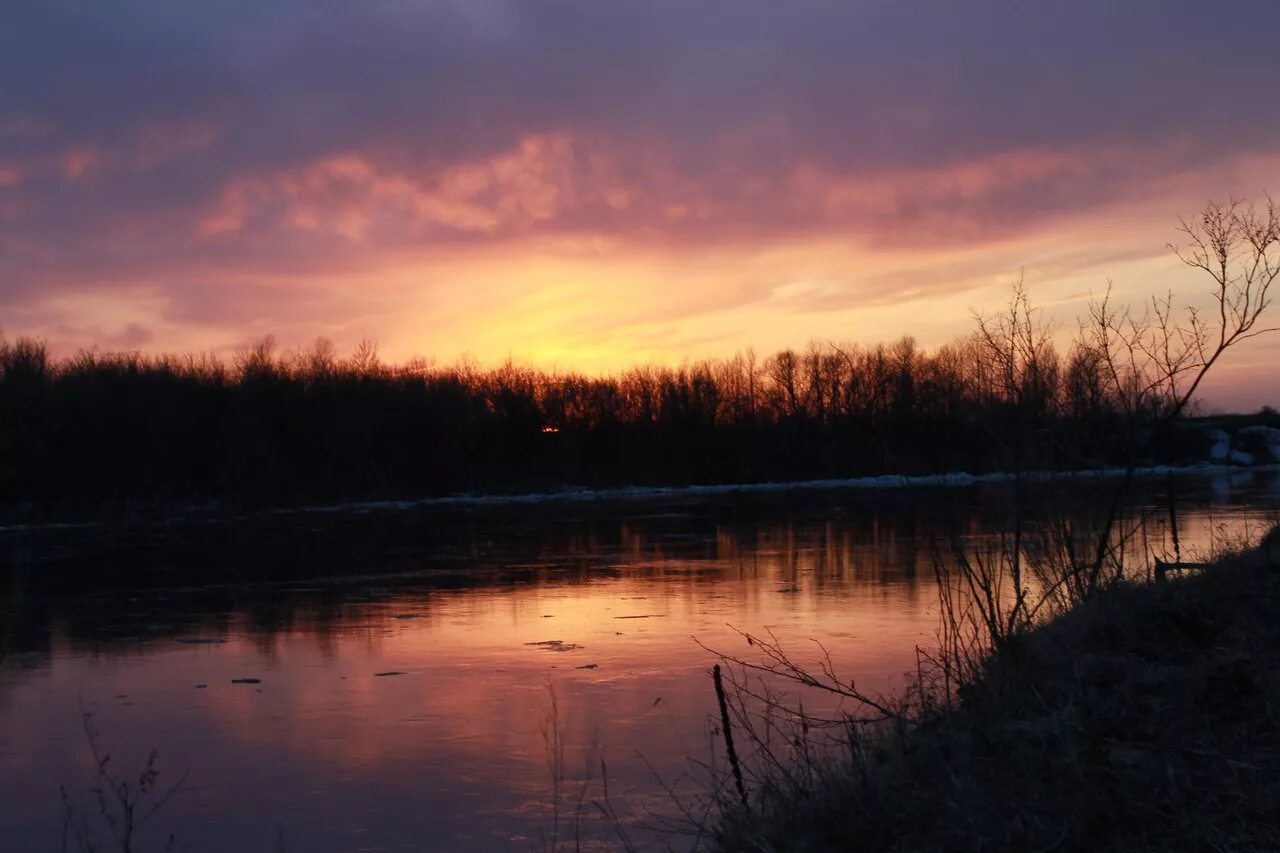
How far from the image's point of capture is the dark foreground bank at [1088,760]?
4.91 m

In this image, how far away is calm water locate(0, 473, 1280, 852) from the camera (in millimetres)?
8258

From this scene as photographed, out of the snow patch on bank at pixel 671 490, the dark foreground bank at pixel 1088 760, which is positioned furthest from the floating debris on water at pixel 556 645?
the snow patch on bank at pixel 671 490

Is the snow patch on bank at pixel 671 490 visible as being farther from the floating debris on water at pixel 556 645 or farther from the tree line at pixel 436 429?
the floating debris on water at pixel 556 645

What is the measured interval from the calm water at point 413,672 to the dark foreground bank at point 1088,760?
173 cm

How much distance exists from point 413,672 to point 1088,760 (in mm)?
8604

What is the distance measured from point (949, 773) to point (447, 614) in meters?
12.1

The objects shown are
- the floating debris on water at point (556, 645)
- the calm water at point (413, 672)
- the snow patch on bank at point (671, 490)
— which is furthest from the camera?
the snow patch on bank at point (671, 490)

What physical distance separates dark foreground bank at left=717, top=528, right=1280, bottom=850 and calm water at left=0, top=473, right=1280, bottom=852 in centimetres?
173

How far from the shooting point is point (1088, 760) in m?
5.54

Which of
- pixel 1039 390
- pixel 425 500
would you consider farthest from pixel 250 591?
pixel 425 500

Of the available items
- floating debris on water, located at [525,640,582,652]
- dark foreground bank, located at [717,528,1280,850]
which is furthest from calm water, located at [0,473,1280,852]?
dark foreground bank, located at [717,528,1280,850]

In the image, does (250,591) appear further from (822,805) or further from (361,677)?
(822,805)

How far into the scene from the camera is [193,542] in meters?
33.3

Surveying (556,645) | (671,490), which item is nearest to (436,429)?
(671,490)
